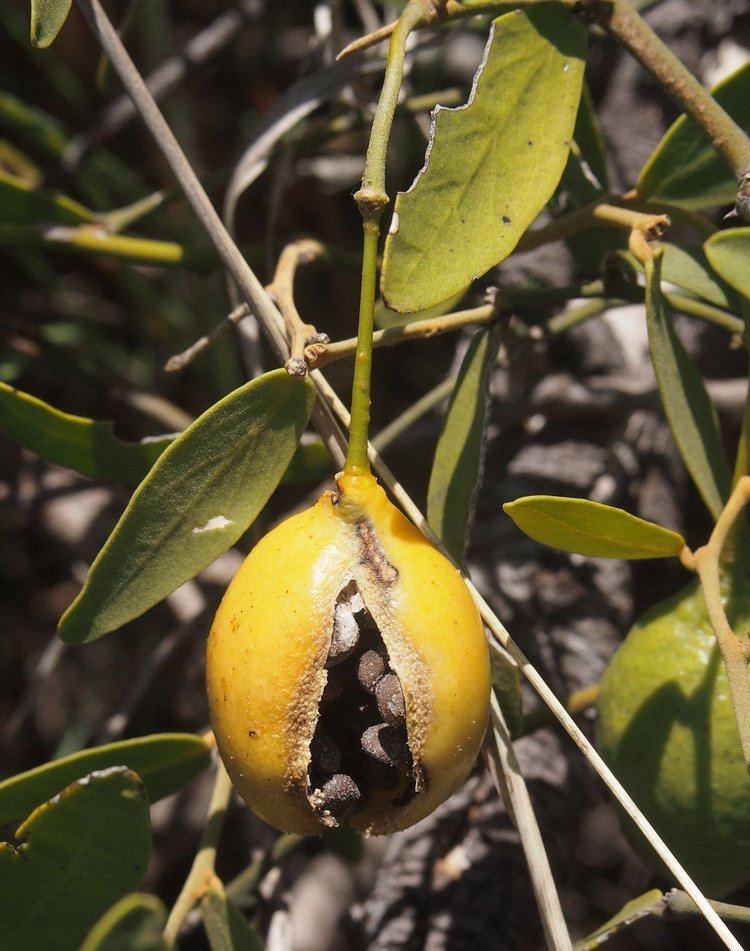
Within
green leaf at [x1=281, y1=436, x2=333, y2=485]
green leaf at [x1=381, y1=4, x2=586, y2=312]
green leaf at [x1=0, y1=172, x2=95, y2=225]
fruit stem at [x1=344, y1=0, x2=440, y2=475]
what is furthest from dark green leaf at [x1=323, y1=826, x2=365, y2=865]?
green leaf at [x1=0, y1=172, x2=95, y2=225]

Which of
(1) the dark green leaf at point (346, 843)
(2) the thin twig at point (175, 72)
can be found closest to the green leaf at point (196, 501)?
(1) the dark green leaf at point (346, 843)

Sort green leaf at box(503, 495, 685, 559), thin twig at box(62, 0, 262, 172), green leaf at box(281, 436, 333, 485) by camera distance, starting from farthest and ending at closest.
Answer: thin twig at box(62, 0, 262, 172), green leaf at box(281, 436, 333, 485), green leaf at box(503, 495, 685, 559)

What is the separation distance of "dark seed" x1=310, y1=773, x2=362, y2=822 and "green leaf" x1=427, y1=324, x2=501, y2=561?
257 millimetres

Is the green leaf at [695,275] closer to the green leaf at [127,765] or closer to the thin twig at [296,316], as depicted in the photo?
the thin twig at [296,316]

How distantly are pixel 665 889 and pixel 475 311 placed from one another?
0.80 meters

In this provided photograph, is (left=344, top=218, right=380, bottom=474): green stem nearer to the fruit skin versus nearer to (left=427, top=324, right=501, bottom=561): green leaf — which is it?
(left=427, top=324, right=501, bottom=561): green leaf

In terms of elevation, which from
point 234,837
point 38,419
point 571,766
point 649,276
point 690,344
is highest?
point 38,419

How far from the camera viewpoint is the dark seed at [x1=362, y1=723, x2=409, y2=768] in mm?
812

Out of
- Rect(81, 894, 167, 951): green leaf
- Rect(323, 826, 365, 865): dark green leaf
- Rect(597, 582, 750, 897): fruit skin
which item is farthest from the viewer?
Rect(323, 826, 365, 865): dark green leaf

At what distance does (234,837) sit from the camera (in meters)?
1.93

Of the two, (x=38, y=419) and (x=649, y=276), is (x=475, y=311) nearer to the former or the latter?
(x=649, y=276)

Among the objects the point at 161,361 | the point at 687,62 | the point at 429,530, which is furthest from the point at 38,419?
the point at 687,62

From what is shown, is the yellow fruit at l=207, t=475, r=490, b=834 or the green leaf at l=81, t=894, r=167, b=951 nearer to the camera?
the green leaf at l=81, t=894, r=167, b=951

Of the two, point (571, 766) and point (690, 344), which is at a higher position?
point (690, 344)
